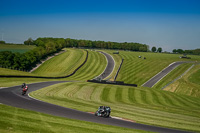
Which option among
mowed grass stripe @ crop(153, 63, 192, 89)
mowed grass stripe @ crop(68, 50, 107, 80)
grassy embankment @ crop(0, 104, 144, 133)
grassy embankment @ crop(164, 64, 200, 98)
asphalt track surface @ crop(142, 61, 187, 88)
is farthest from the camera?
mowed grass stripe @ crop(68, 50, 107, 80)

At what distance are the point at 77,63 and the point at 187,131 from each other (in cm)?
10698

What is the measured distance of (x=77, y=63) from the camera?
126875 mm

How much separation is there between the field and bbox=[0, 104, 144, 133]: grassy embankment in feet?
7.71

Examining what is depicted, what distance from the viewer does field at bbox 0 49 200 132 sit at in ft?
96.7

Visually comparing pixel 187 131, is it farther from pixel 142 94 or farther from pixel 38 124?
pixel 142 94

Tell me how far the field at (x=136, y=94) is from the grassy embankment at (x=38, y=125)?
2350 mm

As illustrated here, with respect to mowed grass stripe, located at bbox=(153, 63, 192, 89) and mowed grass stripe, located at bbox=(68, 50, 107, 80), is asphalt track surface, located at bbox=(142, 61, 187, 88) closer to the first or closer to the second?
mowed grass stripe, located at bbox=(153, 63, 192, 89)

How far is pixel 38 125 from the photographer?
16.3m

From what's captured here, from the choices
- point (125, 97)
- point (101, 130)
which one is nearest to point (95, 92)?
point (125, 97)

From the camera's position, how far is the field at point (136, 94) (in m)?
29.5

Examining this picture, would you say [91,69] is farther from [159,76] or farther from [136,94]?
[136,94]

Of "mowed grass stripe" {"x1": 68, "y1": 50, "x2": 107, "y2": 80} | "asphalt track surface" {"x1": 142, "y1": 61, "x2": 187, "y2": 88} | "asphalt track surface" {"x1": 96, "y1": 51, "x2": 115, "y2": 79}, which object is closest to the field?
"mowed grass stripe" {"x1": 68, "y1": 50, "x2": 107, "y2": 80}

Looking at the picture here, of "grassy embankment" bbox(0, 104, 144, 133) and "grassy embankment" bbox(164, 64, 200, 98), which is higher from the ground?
"grassy embankment" bbox(0, 104, 144, 133)

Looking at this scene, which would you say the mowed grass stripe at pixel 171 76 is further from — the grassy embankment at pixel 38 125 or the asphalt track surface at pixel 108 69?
the grassy embankment at pixel 38 125
